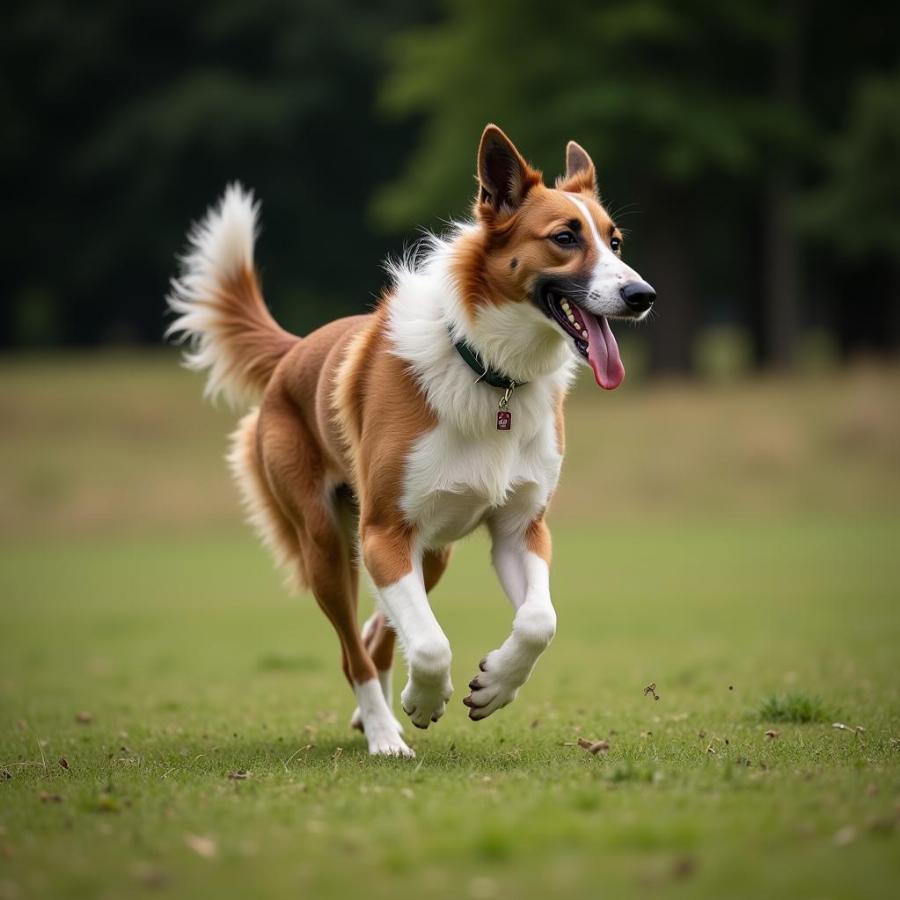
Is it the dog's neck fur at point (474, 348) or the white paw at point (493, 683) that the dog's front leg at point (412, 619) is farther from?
the dog's neck fur at point (474, 348)

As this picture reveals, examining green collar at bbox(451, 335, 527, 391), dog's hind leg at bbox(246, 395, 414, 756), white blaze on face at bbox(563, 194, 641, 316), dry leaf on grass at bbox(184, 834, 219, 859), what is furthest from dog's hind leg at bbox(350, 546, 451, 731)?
dry leaf on grass at bbox(184, 834, 219, 859)

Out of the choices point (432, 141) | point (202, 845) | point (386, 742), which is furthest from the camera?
point (432, 141)

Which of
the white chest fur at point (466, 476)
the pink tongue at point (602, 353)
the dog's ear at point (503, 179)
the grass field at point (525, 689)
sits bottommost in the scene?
the grass field at point (525, 689)

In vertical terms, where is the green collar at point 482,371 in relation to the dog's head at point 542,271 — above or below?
below

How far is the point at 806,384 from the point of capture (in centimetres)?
3316

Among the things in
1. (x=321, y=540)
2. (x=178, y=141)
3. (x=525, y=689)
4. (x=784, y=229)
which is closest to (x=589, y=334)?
(x=321, y=540)

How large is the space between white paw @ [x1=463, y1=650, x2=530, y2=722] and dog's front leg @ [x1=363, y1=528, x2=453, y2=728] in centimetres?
15

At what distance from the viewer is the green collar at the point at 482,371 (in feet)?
22.6

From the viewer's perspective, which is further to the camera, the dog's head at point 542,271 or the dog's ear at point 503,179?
the dog's ear at point 503,179

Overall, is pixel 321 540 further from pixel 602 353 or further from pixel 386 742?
pixel 602 353

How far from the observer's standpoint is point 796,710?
312 inches

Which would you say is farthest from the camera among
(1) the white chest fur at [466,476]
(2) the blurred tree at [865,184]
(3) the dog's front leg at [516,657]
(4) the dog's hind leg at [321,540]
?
(2) the blurred tree at [865,184]

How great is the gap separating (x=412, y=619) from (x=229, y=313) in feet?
10.6

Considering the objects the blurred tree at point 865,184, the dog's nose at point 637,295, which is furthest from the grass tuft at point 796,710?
the blurred tree at point 865,184
